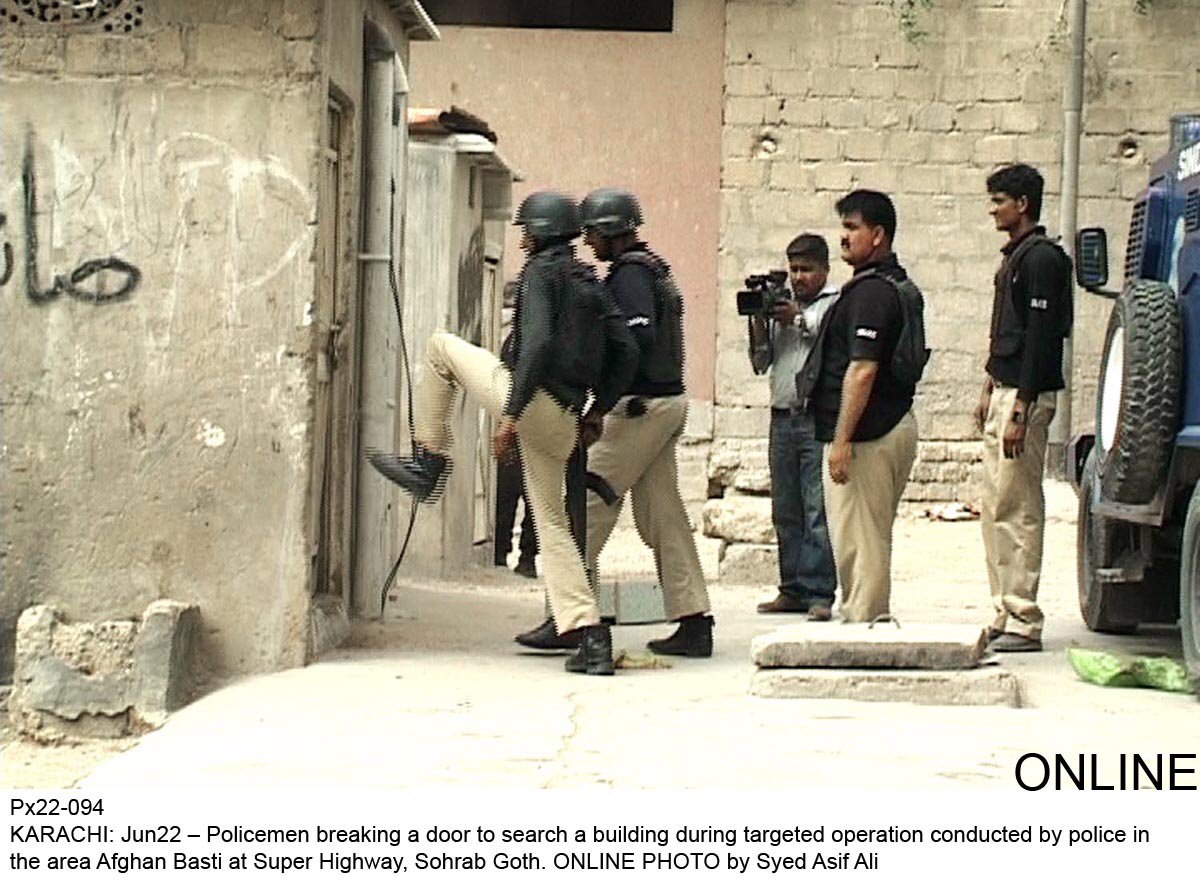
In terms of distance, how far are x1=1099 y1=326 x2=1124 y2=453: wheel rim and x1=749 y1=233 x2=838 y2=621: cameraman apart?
5.31 feet

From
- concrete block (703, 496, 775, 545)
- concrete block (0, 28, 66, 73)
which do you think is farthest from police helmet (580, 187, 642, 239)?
concrete block (703, 496, 775, 545)

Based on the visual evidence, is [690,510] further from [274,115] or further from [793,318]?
[274,115]

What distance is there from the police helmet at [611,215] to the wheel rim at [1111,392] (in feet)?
6.35

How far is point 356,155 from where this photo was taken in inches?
370

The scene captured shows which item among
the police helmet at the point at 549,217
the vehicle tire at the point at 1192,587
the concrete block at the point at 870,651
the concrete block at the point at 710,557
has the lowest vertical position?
the concrete block at the point at 710,557

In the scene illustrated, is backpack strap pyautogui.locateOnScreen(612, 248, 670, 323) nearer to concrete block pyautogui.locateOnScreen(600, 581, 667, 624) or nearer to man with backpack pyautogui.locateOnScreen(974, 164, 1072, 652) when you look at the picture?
man with backpack pyautogui.locateOnScreen(974, 164, 1072, 652)

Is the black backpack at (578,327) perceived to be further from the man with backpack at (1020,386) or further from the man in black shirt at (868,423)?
the man with backpack at (1020,386)

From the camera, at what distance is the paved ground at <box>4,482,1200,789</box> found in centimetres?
656

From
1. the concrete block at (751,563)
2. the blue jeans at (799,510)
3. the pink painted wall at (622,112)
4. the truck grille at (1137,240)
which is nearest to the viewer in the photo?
the truck grille at (1137,240)

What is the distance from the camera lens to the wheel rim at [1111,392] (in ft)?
29.1

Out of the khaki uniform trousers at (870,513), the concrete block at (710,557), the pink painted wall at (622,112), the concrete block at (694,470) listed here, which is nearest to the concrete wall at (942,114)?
the pink painted wall at (622,112)

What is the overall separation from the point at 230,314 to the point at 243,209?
38 cm

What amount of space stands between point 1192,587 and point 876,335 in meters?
1.49

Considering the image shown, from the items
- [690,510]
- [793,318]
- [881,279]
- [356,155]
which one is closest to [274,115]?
[356,155]
